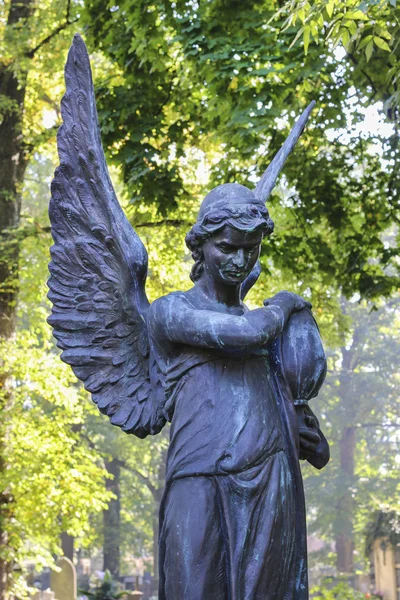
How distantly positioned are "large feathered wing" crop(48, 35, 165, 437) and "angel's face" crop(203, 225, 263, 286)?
47cm

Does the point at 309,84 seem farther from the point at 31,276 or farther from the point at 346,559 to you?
the point at 346,559

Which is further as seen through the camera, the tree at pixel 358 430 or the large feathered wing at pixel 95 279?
the tree at pixel 358 430

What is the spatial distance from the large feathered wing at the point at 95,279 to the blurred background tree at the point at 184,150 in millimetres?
3290

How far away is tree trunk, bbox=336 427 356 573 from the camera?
38.3 metres

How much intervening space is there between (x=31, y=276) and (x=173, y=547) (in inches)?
540

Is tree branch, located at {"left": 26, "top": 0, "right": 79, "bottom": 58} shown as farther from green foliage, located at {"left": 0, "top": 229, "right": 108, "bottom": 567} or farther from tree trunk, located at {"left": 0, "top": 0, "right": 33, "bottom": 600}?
green foliage, located at {"left": 0, "top": 229, "right": 108, "bottom": 567}

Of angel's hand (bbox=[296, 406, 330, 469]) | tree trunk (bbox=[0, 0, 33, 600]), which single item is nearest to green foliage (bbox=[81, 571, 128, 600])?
tree trunk (bbox=[0, 0, 33, 600])

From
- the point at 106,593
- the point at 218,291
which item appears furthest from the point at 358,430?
the point at 218,291

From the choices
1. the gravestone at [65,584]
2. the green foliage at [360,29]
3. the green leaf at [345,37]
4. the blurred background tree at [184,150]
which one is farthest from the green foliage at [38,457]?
the green leaf at [345,37]

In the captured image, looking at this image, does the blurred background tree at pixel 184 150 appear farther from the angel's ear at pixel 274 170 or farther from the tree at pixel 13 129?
the angel's ear at pixel 274 170

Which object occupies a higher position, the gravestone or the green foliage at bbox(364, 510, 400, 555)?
the green foliage at bbox(364, 510, 400, 555)

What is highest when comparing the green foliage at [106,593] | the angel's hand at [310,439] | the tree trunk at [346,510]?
the tree trunk at [346,510]

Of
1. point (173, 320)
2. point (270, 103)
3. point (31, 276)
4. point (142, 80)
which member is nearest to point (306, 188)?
point (270, 103)

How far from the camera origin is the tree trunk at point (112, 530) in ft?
114
